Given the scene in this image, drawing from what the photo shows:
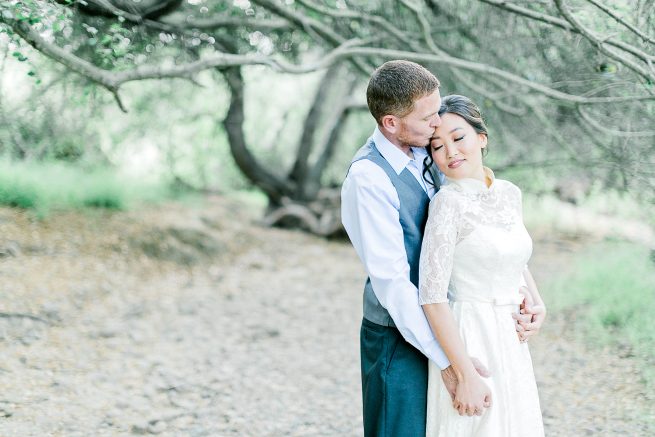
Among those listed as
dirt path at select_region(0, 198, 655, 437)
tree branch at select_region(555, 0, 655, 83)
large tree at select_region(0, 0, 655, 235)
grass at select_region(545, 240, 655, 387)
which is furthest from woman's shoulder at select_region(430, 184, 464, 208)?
grass at select_region(545, 240, 655, 387)

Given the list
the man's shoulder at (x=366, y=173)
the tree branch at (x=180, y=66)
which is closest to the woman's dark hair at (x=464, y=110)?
the man's shoulder at (x=366, y=173)

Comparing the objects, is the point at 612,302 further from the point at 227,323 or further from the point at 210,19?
the point at 210,19

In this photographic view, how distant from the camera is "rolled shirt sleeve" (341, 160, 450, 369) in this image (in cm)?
198

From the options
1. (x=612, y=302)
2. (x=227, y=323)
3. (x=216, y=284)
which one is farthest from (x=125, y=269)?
(x=612, y=302)

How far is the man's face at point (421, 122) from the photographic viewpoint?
2.08m

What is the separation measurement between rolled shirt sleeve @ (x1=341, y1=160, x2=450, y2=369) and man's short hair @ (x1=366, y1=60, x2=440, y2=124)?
0.25 metres

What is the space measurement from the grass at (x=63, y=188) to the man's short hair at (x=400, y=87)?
5.43 metres

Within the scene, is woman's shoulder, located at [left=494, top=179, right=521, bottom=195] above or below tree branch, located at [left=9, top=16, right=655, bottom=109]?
below

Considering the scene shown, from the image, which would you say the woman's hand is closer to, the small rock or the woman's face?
the woman's face

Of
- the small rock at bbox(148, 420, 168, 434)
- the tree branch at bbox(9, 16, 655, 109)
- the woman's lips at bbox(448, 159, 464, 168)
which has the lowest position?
the small rock at bbox(148, 420, 168, 434)

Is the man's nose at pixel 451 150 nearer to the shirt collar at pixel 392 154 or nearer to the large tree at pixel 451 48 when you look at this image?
the shirt collar at pixel 392 154

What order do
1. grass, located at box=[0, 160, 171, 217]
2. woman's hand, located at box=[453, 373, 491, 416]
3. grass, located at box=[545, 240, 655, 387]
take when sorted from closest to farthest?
woman's hand, located at box=[453, 373, 491, 416] < grass, located at box=[545, 240, 655, 387] < grass, located at box=[0, 160, 171, 217]

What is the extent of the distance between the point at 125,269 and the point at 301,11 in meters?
3.05

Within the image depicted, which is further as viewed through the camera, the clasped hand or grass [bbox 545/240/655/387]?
grass [bbox 545/240/655/387]
